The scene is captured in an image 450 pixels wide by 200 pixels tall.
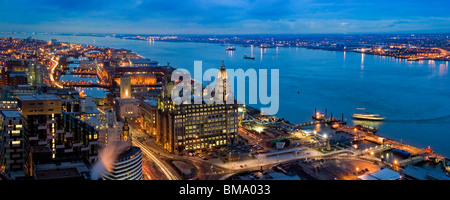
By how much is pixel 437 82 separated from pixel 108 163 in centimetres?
2034

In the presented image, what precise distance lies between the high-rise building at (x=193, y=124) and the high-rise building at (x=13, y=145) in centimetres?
334

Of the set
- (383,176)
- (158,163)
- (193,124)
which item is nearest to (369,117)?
(383,176)

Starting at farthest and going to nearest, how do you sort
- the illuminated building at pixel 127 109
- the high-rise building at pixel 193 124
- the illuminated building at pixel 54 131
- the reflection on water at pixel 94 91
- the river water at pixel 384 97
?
the reflection on water at pixel 94 91 → the illuminated building at pixel 127 109 → the river water at pixel 384 97 → the high-rise building at pixel 193 124 → the illuminated building at pixel 54 131

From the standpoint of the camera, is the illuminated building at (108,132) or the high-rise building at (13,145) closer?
the high-rise building at (13,145)

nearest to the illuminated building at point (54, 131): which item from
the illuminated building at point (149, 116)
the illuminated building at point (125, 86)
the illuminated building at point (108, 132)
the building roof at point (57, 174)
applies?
the illuminated building at point (108, 132)

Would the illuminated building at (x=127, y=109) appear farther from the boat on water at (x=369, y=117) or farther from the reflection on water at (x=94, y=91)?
the boat on water at (x=369, y=117)

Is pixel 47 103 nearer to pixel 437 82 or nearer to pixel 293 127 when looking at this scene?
pixel 293 127

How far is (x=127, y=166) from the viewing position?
18.5ft

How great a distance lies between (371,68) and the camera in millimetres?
28094

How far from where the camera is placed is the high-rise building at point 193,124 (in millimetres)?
9297

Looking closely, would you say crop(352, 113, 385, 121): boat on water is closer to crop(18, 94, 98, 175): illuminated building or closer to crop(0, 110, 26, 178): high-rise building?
crop(18, 94, 98, 175): illuminated building

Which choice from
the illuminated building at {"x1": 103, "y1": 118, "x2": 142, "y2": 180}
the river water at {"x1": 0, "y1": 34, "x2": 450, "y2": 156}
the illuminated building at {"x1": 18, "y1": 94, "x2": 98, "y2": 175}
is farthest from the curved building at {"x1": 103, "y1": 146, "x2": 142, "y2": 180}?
the river water at {"x1": 0, "y1": 34, "x2": 450, "y2": 156}
